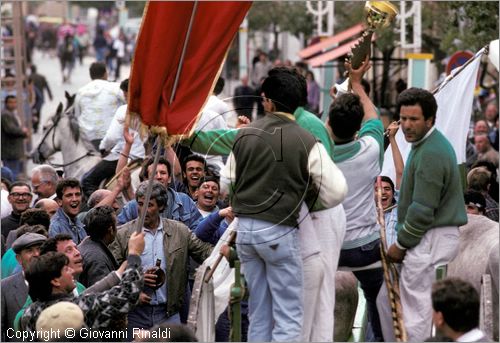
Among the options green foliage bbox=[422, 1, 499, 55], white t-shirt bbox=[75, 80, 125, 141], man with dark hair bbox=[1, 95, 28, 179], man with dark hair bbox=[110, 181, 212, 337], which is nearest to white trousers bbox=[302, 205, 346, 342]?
man with dark hair bbox=[110, 181, 212, 337]

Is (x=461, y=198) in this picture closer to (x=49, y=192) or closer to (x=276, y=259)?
(x=276, y=259)

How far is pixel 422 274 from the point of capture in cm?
898

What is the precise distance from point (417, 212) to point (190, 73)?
1736 millimetres

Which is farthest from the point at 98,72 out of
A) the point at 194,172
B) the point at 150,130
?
the point at 150,130

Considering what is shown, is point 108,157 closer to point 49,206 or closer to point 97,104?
point 97,104

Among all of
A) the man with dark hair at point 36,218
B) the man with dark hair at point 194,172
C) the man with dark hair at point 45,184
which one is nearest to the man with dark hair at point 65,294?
the man with dark hair at point 36,218

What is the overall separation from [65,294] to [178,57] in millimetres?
1705

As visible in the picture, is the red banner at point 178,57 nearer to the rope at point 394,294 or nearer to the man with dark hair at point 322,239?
the man with dark hair at point 322,239

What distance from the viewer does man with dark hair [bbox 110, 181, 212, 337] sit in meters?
10.9

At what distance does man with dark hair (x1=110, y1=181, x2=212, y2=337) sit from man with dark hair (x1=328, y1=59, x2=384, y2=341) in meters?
1.85

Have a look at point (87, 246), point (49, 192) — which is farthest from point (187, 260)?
point (49, 192)

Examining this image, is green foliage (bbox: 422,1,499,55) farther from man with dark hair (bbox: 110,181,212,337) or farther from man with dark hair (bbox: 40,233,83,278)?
man with dark hair (bbox: 40,233,83,278)

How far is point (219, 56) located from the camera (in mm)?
9016

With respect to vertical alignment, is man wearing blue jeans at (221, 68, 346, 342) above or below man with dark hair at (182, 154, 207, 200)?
above
